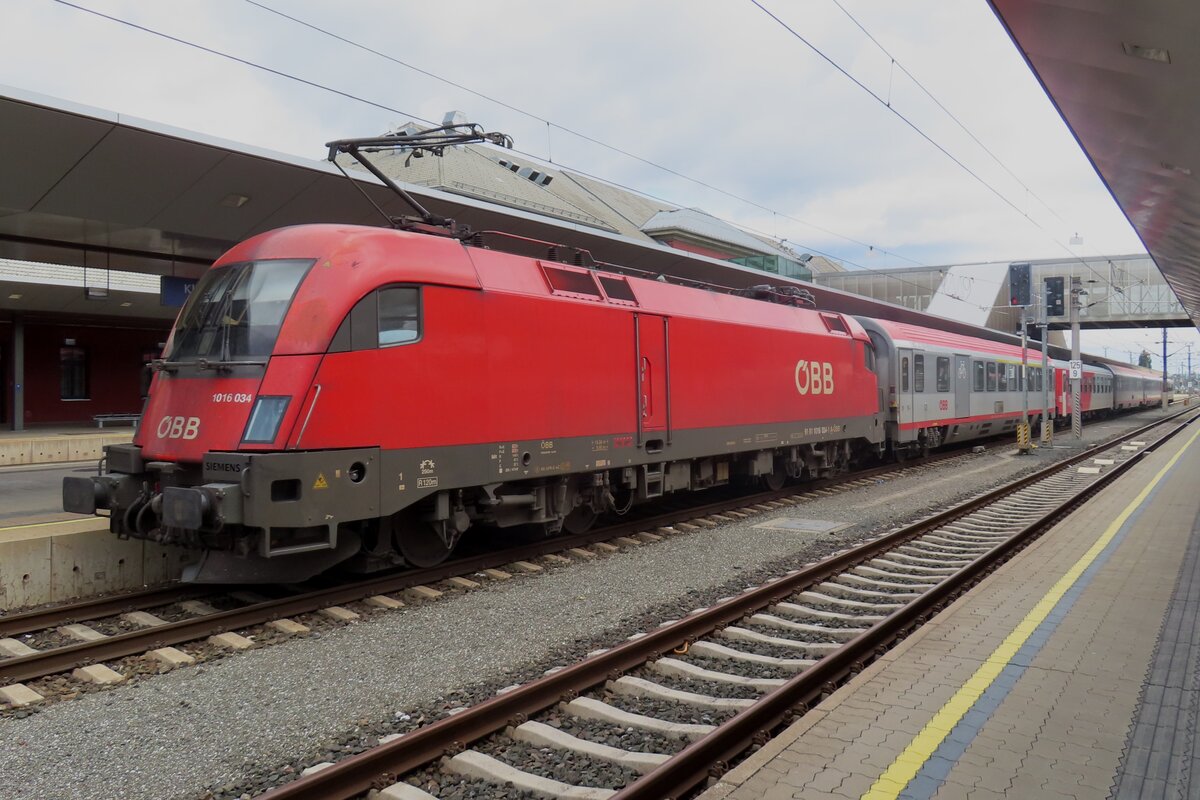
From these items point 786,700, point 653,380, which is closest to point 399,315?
point 653,380

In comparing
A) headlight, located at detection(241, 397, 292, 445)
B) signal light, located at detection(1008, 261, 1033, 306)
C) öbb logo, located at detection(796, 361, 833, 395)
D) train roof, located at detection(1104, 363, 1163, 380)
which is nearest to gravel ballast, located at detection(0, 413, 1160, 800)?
headlight, located at detection(241, 397, 292, 445)

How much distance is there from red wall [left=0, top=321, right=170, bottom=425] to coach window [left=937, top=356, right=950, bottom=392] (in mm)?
25142

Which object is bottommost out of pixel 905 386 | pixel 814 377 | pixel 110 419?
pixel 110 419

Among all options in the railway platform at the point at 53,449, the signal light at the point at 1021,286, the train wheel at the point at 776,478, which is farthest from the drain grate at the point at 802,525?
the railway platform at the point at 53,449

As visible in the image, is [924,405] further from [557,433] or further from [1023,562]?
[557,433]

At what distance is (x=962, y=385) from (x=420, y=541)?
18.2 m

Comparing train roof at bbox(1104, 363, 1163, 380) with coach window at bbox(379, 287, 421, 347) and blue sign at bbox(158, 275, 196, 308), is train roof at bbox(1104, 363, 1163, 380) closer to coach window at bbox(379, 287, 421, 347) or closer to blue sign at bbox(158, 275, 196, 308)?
blue sign at bbox(158, 275, 196, 308)

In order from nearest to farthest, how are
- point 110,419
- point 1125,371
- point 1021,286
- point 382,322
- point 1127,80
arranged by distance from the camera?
point 1127,80 → point 382,322 → point 1021,286 → point 110,419 → point 1125,371

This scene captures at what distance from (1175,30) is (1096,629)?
4202 mm

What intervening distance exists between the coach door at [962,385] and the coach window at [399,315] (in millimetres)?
17880

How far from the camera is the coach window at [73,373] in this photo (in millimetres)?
28453

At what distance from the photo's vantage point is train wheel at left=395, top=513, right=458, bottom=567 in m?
8.16

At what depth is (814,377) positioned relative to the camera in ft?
48.1

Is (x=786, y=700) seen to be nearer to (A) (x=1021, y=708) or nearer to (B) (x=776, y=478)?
(A) (x=1021, y=708)
